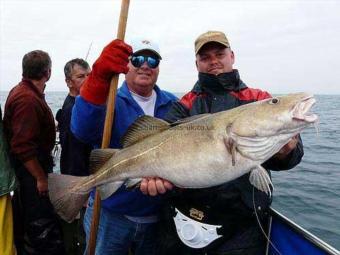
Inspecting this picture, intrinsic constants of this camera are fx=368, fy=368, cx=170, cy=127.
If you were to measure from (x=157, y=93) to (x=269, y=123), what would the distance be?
5.97ft

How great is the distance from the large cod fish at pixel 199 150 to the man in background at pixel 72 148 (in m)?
2.15

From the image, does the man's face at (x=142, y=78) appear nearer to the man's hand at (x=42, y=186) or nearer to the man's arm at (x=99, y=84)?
the man's arm at (x=99, y=84)

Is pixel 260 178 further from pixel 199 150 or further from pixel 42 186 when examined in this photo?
pixel 42 186

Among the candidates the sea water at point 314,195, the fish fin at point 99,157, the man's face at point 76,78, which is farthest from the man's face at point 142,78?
the sea water at point 314,195

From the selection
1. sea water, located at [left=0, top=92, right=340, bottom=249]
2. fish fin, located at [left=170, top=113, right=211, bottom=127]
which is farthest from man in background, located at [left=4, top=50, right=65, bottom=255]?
sea water, located at [left=0, top=92, right=340, bottom=249]

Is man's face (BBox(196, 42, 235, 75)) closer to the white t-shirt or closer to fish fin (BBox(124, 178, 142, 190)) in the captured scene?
the white t-shirt

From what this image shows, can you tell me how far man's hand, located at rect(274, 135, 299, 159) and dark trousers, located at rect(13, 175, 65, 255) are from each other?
11.1 feet

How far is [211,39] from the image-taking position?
3674 mm

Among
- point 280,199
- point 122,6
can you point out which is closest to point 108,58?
point 122,6

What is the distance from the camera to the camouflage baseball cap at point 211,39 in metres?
3.68

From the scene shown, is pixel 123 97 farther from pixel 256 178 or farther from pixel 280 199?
pixel 280 199

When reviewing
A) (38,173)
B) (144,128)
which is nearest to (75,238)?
(38,173)

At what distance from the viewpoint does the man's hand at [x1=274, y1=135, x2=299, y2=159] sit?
298 cm

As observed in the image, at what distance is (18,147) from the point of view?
4719 millimetres
